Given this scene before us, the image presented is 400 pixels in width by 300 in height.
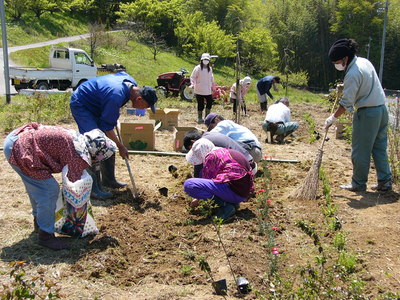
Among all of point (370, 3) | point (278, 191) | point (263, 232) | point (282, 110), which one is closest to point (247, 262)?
point (263, 232)

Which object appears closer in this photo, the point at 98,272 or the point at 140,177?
the point at 98,272

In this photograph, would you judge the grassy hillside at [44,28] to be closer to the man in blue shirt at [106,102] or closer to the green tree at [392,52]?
the man in blue shirt at [106,102]

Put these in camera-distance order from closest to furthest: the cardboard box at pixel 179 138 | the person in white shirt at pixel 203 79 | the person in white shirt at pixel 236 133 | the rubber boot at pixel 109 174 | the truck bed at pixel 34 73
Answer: the rubber boot at pixel 109 174 → the person in white shirt at pixel 236 133 → the cardboard box at pixel 179 138 → the person in white shirt at pixel 203 79 → the truck bed at pixel 34 73

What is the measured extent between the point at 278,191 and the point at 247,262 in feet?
6.48

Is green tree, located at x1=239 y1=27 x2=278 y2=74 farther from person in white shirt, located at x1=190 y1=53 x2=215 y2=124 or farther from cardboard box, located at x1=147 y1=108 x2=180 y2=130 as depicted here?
cardboard box, located at x1=147 y1=108 x2=180 y2=130

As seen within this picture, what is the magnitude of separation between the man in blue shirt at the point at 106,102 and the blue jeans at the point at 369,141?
2.24 meters

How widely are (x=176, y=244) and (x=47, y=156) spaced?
1.24 m

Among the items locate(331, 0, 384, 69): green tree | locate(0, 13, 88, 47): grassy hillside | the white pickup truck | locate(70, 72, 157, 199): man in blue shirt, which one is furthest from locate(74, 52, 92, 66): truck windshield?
locate(331, 0, 384, 69): green tree

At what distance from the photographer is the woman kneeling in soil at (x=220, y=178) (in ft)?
13.3

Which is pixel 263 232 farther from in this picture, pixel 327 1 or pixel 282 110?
pixel 327 1

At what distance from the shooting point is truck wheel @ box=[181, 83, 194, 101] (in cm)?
1377

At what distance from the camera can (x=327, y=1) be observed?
114 ft

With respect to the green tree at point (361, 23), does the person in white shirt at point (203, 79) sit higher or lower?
lower

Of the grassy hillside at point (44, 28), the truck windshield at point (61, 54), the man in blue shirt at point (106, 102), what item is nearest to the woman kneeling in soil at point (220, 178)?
the man in blue shirt at point (106, 102)
